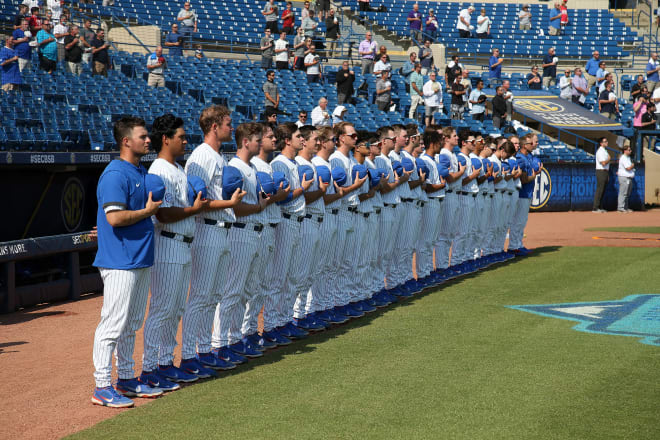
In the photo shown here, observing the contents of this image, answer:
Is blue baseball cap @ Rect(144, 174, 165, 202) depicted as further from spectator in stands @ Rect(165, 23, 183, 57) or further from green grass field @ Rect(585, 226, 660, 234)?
spectator in stands @ Rect(165, 23, 183, 57)

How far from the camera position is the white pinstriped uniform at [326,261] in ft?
28.8

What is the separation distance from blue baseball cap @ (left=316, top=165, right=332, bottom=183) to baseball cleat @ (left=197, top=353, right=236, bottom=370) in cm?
247

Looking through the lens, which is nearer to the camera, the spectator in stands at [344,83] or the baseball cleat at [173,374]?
the baseball cleat at [173,374]

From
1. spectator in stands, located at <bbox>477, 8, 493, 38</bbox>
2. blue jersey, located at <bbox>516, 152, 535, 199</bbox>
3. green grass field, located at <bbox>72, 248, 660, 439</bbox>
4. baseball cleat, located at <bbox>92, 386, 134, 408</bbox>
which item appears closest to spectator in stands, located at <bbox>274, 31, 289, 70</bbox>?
blue jersey, located at <bbox>516, 152, 535, 199</bbox>

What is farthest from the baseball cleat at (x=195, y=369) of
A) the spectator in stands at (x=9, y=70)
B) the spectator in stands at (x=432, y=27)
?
the spectator in stands at (x=432, y=27)

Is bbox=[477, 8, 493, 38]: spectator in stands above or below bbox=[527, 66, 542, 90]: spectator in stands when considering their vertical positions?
above

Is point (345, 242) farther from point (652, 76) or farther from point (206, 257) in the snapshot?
point (652, 76)

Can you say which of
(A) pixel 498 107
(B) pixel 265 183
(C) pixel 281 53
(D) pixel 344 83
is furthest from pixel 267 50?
(B) pixel 265 183

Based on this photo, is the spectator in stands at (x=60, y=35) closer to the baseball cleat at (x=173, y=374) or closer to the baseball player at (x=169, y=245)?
the baseball player at (x=169, y=245)

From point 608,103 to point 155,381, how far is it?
949 inches

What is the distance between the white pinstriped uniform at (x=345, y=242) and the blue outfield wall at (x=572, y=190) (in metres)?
13.8

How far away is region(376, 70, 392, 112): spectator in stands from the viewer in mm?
23531

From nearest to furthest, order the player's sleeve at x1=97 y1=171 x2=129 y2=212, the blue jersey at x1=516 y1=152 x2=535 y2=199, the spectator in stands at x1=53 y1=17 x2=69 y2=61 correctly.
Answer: the player's sleeve at x1=97 y1=171 x2=129 y2=212
the blue jersey at x1=516 y1=152 x2=535 y2=199
the spectator in stands at x1=53 y1=17 x2=69 y2=61

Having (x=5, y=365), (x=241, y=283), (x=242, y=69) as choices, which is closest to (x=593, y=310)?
(x=241, y=283)
